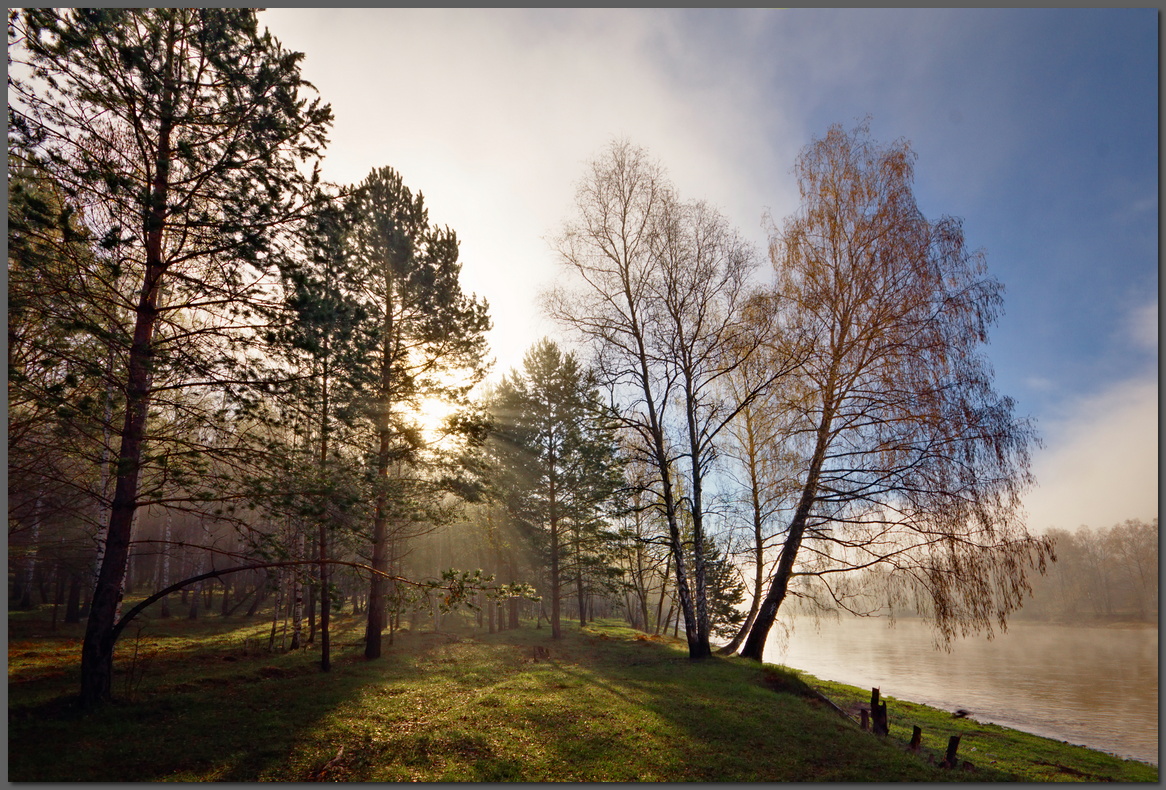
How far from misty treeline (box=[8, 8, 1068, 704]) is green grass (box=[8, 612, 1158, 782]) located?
124cm

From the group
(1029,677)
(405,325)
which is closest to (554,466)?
(405,325)

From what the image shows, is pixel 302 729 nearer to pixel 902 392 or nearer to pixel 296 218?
pixel 296 218

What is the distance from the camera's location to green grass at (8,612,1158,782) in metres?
5.61

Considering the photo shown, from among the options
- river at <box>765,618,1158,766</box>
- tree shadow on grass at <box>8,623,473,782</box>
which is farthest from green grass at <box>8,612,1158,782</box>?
river at <box>765,618,1158,766</box>

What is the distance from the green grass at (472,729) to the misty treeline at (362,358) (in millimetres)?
1238

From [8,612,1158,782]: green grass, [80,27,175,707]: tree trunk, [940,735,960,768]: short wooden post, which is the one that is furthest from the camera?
[940,735,960,768]: short wooden post

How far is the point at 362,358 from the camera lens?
7395 millimetres

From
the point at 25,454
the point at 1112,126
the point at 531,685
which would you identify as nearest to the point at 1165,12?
the point at 1112,126

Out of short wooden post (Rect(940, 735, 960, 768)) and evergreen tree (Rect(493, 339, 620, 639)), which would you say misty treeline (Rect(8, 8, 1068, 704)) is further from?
evergreen tree (Rect(493, 339, 620, 639))

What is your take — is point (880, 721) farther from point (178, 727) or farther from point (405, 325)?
point (405, 325)

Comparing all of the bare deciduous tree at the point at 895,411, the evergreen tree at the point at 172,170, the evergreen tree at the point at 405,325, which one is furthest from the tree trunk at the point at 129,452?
the bare deciduous tree at the point at 895,411

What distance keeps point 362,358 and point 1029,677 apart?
3102cm

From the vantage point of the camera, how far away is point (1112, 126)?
24.9ft

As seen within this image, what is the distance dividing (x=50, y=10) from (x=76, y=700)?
8.47 meters
